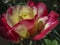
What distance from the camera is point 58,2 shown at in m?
2.34

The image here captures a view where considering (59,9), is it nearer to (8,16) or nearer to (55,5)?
(55,5)

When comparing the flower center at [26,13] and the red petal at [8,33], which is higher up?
the flower center at [26,13]

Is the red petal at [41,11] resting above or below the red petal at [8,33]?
above

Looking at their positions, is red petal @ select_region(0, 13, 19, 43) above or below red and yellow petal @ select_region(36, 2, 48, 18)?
below

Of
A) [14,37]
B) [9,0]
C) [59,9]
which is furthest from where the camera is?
[9,0]

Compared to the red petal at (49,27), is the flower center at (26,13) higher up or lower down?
higher up

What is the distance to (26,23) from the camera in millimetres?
557

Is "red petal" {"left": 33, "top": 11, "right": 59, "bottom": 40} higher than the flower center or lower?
lower

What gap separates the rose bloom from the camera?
55cm

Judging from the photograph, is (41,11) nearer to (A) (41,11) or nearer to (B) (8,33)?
(A) (41,11)

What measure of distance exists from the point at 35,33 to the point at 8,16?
0.07 m

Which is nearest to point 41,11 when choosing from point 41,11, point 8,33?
point 41,11

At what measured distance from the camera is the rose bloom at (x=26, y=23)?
553 millimetres

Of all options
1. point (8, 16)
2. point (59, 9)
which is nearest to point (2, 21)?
point (8, 16)
